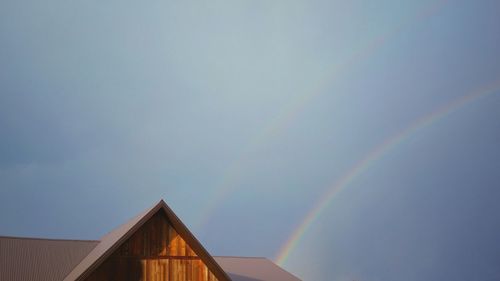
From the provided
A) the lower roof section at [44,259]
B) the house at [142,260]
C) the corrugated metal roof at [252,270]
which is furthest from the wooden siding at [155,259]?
the corrugated metal roof at [252,270]

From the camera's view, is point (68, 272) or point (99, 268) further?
point (68, 272)

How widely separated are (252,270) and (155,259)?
1423 centimetres

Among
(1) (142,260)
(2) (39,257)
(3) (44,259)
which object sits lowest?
(1) (142,260)

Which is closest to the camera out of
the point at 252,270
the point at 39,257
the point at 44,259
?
the point at 44,259

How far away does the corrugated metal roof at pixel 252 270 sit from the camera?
111 ft

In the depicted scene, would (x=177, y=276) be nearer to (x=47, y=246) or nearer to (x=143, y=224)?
(x=143, y=224)

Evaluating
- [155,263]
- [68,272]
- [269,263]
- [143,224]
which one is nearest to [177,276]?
[155,263]

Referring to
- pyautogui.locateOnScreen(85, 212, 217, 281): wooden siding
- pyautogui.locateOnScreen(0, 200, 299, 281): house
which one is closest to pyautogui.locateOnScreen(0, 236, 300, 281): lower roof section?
pyautogui.locateOnScreen(0, 200, 299, 281): house

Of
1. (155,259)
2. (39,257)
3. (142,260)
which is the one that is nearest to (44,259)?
(39,257)

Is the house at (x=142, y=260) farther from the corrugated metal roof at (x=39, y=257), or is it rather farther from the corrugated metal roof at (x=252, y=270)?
the corrugated metal roof at (x=252, y=270)

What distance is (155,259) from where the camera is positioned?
2350 cm

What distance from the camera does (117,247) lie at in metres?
22.6

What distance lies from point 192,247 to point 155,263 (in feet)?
5.84

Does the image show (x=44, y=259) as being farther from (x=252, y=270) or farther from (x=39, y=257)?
(x=252, y=270)
